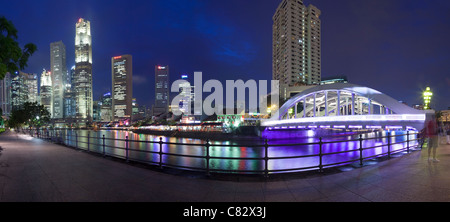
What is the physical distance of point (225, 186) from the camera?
521cm

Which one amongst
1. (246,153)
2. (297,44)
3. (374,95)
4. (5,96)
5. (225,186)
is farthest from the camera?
(5,96)

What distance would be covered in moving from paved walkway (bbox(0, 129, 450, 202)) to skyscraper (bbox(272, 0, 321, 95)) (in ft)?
407

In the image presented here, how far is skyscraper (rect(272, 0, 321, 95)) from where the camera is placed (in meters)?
133

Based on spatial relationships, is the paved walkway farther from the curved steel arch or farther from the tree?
the curved steel arch

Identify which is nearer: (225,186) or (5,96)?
(225,186)

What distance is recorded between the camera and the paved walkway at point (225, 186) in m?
4.39

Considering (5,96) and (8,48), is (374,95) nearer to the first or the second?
(8,48)

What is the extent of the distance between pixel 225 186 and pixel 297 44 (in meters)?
145

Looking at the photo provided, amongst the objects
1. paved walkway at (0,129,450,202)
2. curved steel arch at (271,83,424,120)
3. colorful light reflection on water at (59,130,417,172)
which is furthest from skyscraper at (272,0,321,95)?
paved walkway at (0,129,450,202)

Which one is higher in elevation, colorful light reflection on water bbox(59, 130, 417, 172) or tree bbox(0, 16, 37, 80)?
tree bbox(0, 16, 37, 80)

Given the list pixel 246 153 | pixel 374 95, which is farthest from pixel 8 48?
pixel 374 95

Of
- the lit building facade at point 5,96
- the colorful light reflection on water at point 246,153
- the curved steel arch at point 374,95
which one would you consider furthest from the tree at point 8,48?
the lit building facade at point 5,96

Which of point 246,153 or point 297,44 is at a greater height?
point 297,44

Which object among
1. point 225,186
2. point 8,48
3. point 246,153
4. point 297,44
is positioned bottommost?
point 246,153
